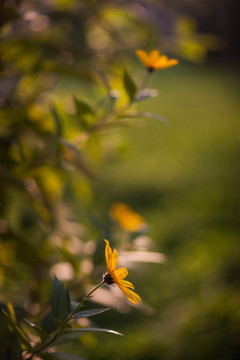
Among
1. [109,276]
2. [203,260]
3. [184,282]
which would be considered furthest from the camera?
[203,260]

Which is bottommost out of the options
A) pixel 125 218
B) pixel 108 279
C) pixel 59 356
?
pixel 59 356

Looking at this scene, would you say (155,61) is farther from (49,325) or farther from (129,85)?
(49,325)

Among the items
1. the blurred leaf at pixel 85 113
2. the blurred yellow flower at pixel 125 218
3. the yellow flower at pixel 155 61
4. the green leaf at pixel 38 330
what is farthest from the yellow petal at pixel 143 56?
the green leaf at pixel 38 330

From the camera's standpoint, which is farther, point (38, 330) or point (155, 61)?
point (155, 61)

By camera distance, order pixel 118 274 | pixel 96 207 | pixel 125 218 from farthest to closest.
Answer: pixel 96 207
pixel 125 218
pixel 118 274

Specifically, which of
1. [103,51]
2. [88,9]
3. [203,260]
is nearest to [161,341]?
[203,260]

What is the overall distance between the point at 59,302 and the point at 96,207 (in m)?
2.59

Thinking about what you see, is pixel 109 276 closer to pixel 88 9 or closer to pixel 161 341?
pixel 88 9

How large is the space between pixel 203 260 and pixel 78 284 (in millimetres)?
1453

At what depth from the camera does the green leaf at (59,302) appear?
63 cm

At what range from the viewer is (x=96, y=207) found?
10.6 ft

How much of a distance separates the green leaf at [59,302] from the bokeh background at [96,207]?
0.20 meters

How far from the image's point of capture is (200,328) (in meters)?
1.63

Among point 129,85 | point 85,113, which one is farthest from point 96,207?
point 129,85
